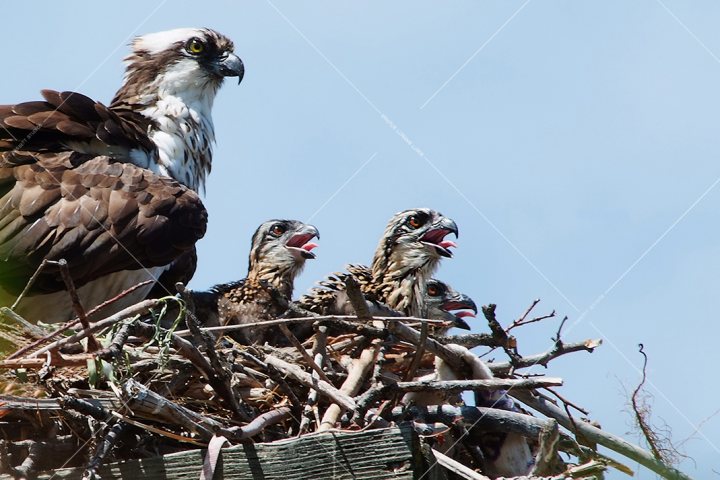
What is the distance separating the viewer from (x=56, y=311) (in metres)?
4.89

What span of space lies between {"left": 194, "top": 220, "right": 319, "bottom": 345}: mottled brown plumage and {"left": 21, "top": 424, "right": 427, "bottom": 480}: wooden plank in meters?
2.37

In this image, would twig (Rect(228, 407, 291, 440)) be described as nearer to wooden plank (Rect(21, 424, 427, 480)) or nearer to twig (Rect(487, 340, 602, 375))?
wooden plank (Rect(21, 424, 427, 480))

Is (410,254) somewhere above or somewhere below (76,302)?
above

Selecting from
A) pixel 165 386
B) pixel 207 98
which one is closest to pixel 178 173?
pixel 207 98

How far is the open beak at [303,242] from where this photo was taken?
256 inches

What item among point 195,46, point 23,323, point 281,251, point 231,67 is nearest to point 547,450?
point 23,323

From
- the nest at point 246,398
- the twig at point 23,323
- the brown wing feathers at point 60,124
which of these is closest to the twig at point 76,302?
the nest at point 246,398

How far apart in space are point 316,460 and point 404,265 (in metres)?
3.64

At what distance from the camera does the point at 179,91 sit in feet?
20.5

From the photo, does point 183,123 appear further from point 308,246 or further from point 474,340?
point 474,340

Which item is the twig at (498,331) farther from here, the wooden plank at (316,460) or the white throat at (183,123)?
the white throat at (183,123)

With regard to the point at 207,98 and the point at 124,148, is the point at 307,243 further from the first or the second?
the point at 124,148

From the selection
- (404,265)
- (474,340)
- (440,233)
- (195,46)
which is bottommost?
(474,340)

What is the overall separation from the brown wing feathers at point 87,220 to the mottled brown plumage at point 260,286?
36.2 inches
